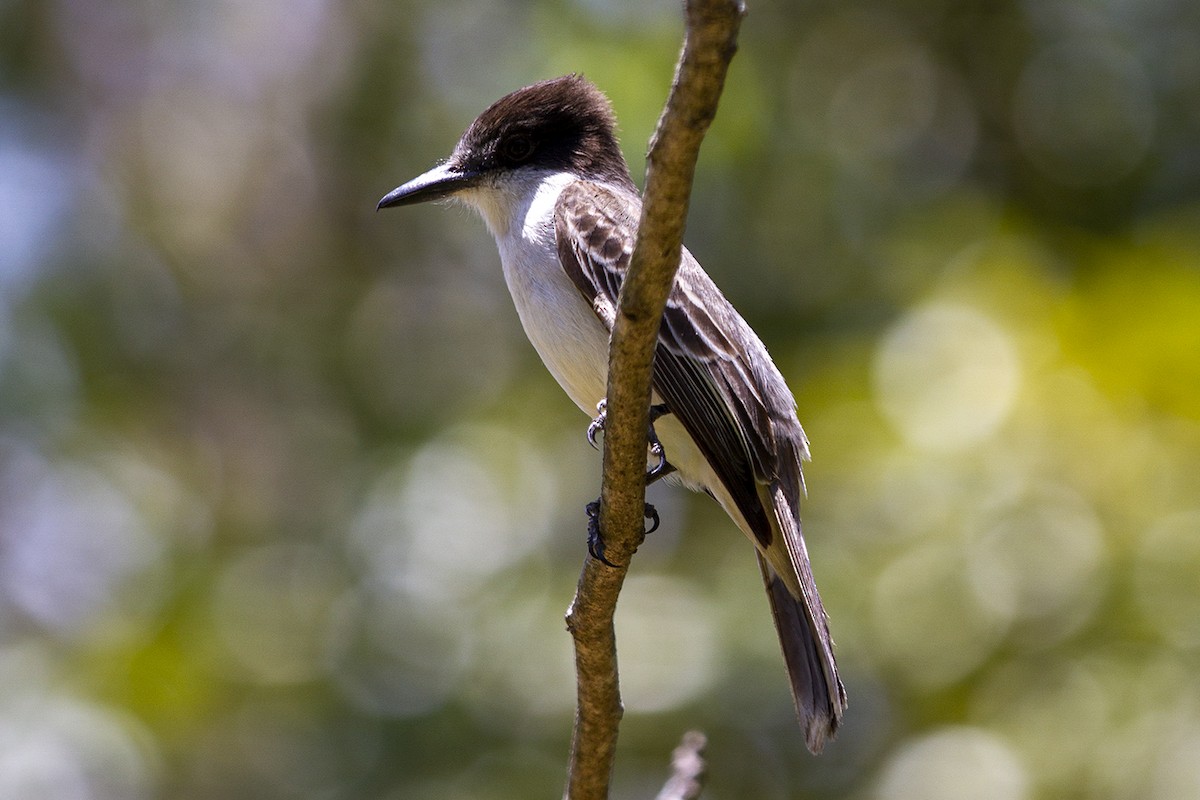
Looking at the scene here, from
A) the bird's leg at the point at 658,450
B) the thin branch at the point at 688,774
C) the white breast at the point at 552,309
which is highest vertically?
the white breast at the point at 552,309

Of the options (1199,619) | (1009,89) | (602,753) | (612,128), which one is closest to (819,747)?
(602,753)

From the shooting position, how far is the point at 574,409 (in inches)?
A: 286

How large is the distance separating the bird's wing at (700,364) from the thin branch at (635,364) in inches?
28.1

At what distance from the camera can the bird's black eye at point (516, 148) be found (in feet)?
16.2

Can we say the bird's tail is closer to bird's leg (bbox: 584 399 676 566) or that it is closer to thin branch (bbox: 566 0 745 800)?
bird's leg (bbox: 584 399 676 566)

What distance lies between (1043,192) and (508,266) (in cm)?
434

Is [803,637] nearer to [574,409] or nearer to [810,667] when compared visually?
[810,667]

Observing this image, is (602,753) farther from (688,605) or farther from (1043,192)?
(1043,192)

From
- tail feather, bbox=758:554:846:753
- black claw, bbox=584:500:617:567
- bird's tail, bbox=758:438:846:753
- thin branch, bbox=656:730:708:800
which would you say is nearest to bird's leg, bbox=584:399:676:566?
black claw, bbox=584:500:617:567

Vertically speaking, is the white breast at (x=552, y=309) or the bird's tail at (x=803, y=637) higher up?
the white breast at (x=552, y=309)

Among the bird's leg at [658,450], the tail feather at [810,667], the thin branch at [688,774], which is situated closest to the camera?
the thin branch at [688,774]

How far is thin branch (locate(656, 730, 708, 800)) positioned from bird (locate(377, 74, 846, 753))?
0.35 m

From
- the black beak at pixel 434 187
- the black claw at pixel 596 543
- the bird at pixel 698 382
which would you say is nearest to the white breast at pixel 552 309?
the bird at pixel 698 382

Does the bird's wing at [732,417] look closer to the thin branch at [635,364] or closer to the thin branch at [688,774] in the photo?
the thin branch at [688,774]
